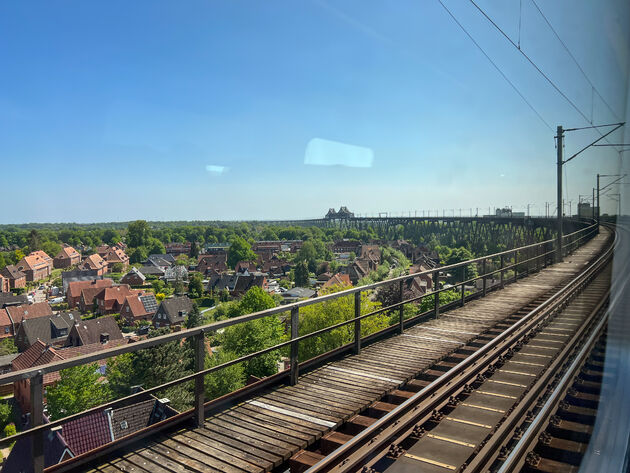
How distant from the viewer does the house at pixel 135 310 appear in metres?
41.8

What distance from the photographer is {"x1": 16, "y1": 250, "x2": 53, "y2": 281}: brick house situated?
175ft

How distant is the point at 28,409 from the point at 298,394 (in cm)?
194

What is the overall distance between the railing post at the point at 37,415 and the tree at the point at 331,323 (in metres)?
16.3

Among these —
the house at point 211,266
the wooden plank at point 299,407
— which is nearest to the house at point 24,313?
the house at point 211,266

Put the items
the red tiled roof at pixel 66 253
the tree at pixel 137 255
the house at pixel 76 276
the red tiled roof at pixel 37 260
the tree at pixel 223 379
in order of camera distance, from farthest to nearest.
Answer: the tree at pixel 137 255 < the red tiled roof at pixel 66 253 < the house at pixel 76 276 < the red tiled roof at pixel 37 260 < the tree at pixel 223 379

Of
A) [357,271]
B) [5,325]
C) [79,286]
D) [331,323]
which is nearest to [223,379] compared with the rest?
[331,323]

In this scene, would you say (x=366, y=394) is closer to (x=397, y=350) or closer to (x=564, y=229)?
→ (x=397, y=350)

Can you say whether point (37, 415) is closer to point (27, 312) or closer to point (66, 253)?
point (27, 312)

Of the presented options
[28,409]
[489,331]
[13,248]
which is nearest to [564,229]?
[489,331]

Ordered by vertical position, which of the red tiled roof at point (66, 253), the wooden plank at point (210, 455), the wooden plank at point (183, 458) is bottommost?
the red tiled roof at point (66, 253)

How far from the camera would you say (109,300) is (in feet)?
151

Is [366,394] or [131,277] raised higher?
[366,394]

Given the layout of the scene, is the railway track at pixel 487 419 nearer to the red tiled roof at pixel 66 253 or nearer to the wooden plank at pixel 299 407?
the wooden plank at pixel 299 407

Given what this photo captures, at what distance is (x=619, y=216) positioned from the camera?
7.55ft
